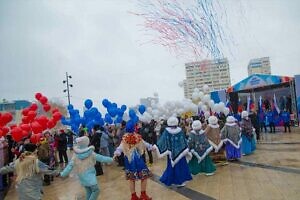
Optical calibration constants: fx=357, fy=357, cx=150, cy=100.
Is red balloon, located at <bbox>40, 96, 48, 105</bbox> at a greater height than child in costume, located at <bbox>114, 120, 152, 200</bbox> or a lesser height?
greater

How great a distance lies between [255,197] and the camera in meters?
6.50

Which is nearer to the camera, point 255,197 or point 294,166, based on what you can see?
point 255,197

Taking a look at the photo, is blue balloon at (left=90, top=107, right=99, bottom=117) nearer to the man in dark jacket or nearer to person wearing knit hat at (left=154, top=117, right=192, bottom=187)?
the man in dark jacket

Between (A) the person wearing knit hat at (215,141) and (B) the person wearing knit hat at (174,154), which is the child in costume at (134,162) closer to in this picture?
(B) the person wearing knit hat at (174,154)

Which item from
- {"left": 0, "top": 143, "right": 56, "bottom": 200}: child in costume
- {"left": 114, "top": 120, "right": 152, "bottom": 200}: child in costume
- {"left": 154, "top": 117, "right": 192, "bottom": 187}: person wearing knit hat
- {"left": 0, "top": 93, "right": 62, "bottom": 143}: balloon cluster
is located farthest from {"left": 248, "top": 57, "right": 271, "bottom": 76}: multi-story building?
{"left": 0, "top": 143, "right": 56, "bottom": 200}: child in costume

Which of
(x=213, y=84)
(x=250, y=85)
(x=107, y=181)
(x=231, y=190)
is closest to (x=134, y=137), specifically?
(x=231, y=190)

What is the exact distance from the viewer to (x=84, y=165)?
20.9 feet

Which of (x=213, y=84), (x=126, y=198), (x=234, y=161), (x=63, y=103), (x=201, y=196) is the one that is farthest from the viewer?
(x=63, y=103)

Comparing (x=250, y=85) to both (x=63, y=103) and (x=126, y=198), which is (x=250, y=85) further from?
(x=63, y=103)

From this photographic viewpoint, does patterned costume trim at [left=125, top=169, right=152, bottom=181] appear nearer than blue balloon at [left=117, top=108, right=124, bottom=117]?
Yes

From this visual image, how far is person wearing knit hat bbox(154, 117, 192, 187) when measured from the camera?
8.38 metres

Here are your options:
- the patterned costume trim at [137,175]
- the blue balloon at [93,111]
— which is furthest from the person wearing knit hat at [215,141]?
the blue balloon at [93,111]

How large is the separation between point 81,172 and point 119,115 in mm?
8291

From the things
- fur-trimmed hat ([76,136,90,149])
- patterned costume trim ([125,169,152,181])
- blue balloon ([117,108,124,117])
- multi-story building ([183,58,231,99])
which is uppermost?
multi-story building ([183,58,231,99])
